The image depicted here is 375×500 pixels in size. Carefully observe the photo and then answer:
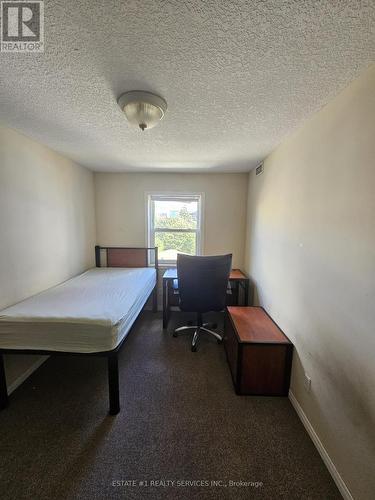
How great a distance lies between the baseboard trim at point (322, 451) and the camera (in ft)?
3.59

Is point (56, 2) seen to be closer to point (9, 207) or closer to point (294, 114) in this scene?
point (294, 114)

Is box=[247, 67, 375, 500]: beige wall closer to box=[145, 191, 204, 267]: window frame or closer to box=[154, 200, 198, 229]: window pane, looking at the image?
box=[145, 191, 204, 267]: window frame

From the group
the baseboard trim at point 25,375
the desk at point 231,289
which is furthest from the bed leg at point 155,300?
the baseboard trim at point 25,375

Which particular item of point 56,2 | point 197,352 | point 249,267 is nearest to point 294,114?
point 56,2

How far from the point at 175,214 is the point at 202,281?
4.96 feet

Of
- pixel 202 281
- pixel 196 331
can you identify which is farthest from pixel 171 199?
pixel 196 331

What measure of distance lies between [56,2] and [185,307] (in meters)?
2.34

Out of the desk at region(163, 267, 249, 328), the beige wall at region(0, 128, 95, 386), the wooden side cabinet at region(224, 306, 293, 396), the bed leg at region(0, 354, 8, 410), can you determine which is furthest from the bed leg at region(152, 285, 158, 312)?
the bed leg at region(0, 354, 8, 410)

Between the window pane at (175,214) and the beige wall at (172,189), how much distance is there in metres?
0.20

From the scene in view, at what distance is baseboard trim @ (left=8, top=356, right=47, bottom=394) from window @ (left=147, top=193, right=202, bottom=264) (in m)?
2.03

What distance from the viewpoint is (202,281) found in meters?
2.28

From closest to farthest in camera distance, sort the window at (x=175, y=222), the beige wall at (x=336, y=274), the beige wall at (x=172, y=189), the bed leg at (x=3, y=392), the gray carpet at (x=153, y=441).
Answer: the beige wall at (x=336, y=274) < the gray carpet at (x=153, y=441) < the bed leg at (x=3, y=392) < the beige wall at (x=172, y=189) < the window at (x=175, y=222)

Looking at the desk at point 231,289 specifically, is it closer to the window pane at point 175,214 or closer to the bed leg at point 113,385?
the window pane at point 175,214

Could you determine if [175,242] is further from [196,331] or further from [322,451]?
[322,451]
